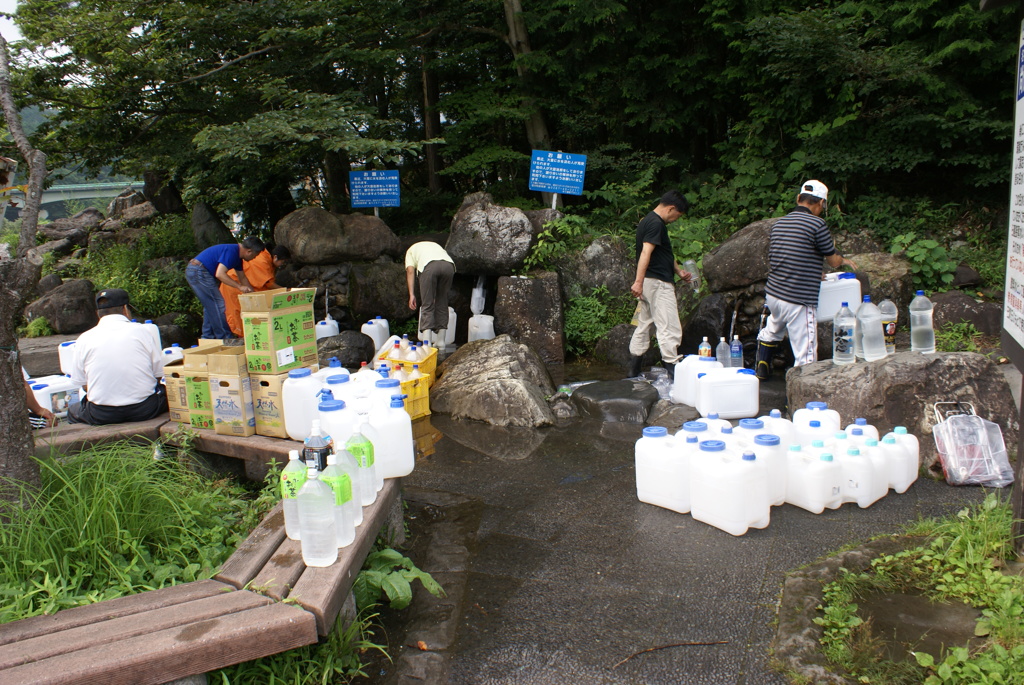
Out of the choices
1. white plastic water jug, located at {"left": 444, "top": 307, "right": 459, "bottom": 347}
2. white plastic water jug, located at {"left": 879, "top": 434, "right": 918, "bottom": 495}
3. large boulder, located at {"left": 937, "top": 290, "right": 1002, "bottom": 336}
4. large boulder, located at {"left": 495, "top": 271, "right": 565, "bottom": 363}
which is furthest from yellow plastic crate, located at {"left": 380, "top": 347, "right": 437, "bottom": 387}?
large boulder, located at {"left": 937, "top": 290, "right": 1002, "bottom": 336}

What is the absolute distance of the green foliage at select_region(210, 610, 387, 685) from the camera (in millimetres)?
3057

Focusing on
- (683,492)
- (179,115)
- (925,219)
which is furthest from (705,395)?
(179,115)

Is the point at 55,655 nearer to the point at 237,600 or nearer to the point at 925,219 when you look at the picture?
the point at 237,600

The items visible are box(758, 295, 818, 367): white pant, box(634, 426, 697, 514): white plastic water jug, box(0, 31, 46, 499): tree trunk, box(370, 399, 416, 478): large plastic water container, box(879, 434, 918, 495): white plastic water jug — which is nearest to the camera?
box(0, 31, 46, 499): tree trunk

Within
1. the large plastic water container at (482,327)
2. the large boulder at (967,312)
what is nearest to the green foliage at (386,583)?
the large plastic water container at (482,327)

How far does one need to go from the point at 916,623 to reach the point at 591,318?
25.7ft

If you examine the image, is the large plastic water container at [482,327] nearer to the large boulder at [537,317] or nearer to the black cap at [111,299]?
the large boulder at [537,317]

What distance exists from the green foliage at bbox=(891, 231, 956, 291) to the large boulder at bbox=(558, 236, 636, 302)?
3863 millimetres

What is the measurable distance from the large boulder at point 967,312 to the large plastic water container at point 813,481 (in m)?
5.38

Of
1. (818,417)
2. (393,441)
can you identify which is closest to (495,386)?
(393,441)

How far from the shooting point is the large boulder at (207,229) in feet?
44.0

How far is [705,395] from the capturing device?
6.84m

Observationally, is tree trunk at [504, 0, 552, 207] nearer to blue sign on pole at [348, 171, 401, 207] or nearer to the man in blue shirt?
blue sign on pole at [348, 171, 401, 207]

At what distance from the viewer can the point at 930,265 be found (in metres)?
9.80
